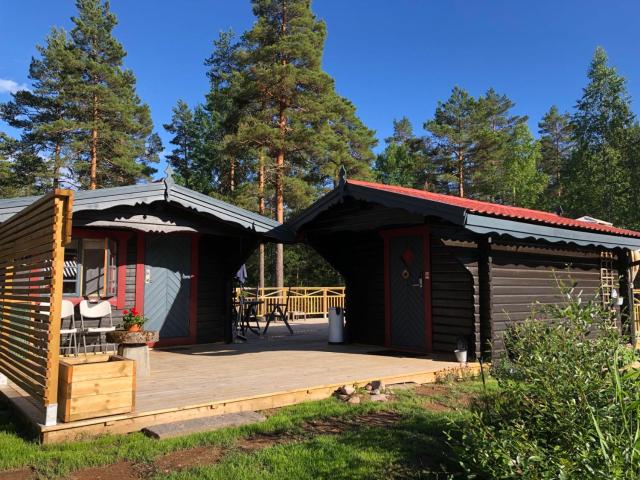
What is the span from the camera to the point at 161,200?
783 cm

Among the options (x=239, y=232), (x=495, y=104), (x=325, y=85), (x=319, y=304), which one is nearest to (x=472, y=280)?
(x=239, y=232)

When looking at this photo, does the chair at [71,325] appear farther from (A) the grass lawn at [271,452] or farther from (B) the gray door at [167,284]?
(A) the grass lawn at [271,452]

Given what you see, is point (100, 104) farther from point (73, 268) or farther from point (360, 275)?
point (360, 275)

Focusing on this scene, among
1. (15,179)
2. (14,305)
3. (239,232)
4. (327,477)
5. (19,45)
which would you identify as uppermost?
(19,45)

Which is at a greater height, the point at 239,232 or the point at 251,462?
the point at 239,232

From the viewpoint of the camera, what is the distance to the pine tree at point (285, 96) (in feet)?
65.9

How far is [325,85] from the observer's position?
20.8 m

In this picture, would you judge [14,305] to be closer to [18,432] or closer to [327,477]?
[18,432]

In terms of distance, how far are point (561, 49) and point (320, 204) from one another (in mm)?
23575

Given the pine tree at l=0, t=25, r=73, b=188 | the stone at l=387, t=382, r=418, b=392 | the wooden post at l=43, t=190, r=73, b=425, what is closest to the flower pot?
the stone at l=387, t=382, r=418, b=392

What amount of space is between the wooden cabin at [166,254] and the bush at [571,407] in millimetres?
6029

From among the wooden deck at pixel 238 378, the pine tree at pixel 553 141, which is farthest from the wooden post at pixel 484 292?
the pine tree at pixel 553 141

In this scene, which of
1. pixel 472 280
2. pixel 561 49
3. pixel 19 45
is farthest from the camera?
pixel 561 49

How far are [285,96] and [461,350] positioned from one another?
52.5 feet
